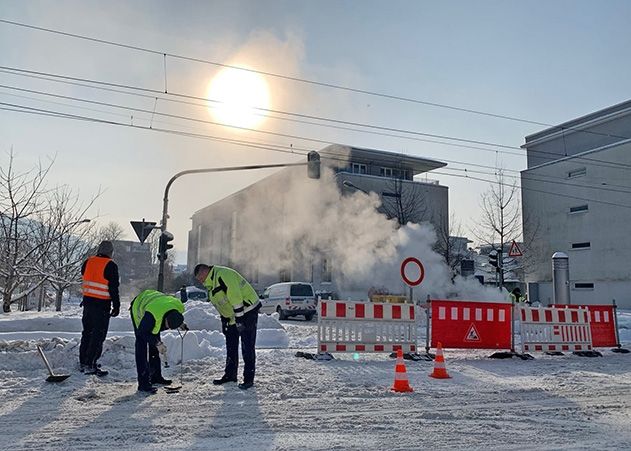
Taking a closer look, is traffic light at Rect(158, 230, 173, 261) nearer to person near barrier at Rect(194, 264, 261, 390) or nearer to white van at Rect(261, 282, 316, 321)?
person near barrier at Rect(194, 264, 261, 390)

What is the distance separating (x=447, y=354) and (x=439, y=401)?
194 inches

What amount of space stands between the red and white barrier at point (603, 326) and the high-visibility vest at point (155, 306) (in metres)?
9.85

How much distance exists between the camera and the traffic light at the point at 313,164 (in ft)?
55.5

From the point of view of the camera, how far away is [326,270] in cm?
3844

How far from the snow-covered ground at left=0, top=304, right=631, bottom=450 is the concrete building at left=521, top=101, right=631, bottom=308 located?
2931 centimetres

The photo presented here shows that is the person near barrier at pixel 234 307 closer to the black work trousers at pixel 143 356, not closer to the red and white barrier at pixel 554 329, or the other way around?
the black work trousers at pixel 143 356

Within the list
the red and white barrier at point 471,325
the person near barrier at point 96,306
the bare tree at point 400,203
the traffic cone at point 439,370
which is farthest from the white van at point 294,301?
the person near barrier at point 96,306

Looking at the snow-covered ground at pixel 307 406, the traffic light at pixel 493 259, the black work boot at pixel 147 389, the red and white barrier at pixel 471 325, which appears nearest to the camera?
the snow-covered ground at pixel 307 406

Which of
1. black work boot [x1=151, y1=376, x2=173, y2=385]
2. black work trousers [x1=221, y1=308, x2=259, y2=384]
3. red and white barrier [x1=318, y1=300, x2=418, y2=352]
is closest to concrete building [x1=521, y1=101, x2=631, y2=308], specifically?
red and white barrier [x1=318, y1=300, x2=418, y2=352]

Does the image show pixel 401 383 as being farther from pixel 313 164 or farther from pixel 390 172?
pixel 390 172

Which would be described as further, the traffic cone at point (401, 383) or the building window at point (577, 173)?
the building window at point (577, 173)

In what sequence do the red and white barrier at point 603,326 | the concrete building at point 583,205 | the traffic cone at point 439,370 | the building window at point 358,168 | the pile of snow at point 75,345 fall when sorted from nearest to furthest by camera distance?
the pile of snow at point 75,345 < the traffic cone at point 439,370 < the red and white barrier at point 603,326 < the concrete building at point 583,205 < the building window at point 358,168

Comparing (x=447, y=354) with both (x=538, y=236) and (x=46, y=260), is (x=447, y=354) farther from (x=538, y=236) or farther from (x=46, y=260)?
(x=538, y=236)

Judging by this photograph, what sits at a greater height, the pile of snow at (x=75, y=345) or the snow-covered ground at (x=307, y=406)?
the pile of snow at (x=75, y=345)
